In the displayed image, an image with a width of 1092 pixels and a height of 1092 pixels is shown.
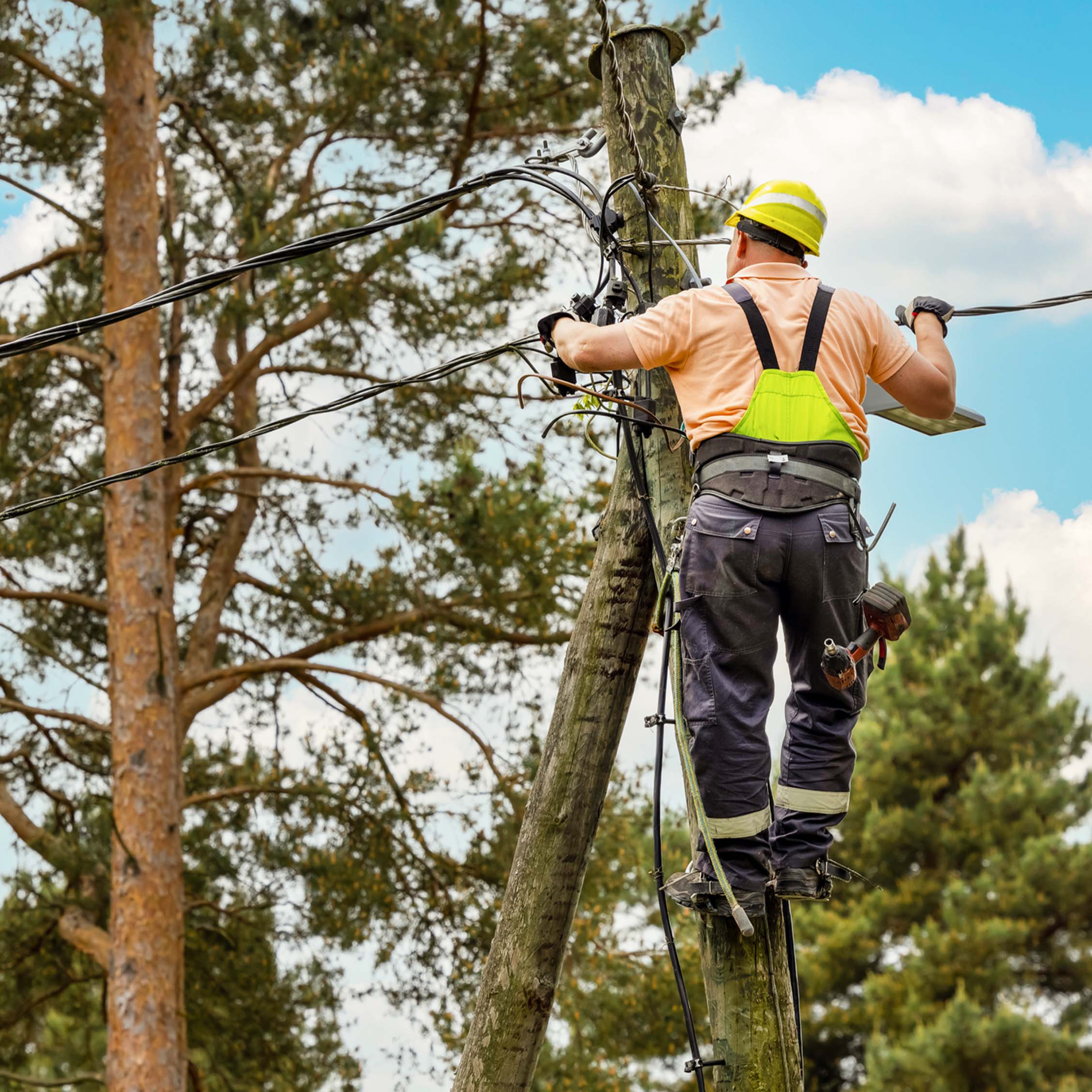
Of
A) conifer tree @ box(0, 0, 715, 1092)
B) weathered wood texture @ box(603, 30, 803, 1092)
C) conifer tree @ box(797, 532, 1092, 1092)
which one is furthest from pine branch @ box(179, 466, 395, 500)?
conifer tree @ box(797, 532, 1092, 1092)

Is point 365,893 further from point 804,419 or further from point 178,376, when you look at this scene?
point 804,419

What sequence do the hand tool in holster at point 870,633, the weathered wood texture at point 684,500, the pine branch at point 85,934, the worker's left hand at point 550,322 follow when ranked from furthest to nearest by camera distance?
1. the pine branch at point 85,934
2. the worker's left hand at point 550,322
3. the weathered wood texture at point 684,500
4. the hand tool in holster at point 870,633

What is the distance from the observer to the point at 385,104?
36.4 ft

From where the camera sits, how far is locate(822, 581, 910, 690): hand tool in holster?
10.2 ft

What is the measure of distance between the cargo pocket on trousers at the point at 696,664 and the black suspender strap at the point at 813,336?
2.12ft

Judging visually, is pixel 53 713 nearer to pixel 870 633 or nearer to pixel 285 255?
pixel 285 255

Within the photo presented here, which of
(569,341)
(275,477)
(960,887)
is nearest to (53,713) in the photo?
(275,477)

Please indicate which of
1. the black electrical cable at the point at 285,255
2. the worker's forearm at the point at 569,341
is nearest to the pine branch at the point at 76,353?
the black electrical cable at the point at 285,255

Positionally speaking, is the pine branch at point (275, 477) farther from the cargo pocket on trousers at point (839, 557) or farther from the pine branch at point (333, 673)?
the cargo pocket on trousers at point (839, 557)

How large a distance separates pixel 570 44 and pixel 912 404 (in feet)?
25.7

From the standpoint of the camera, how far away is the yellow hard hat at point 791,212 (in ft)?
11.2

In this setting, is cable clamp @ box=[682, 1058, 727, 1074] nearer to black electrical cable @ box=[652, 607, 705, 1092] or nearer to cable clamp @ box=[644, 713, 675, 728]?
black electrical cable @ box=[652, 607, 705, 1092]

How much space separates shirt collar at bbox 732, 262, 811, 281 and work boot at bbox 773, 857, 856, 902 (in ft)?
4.82

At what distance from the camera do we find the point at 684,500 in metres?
3.71
